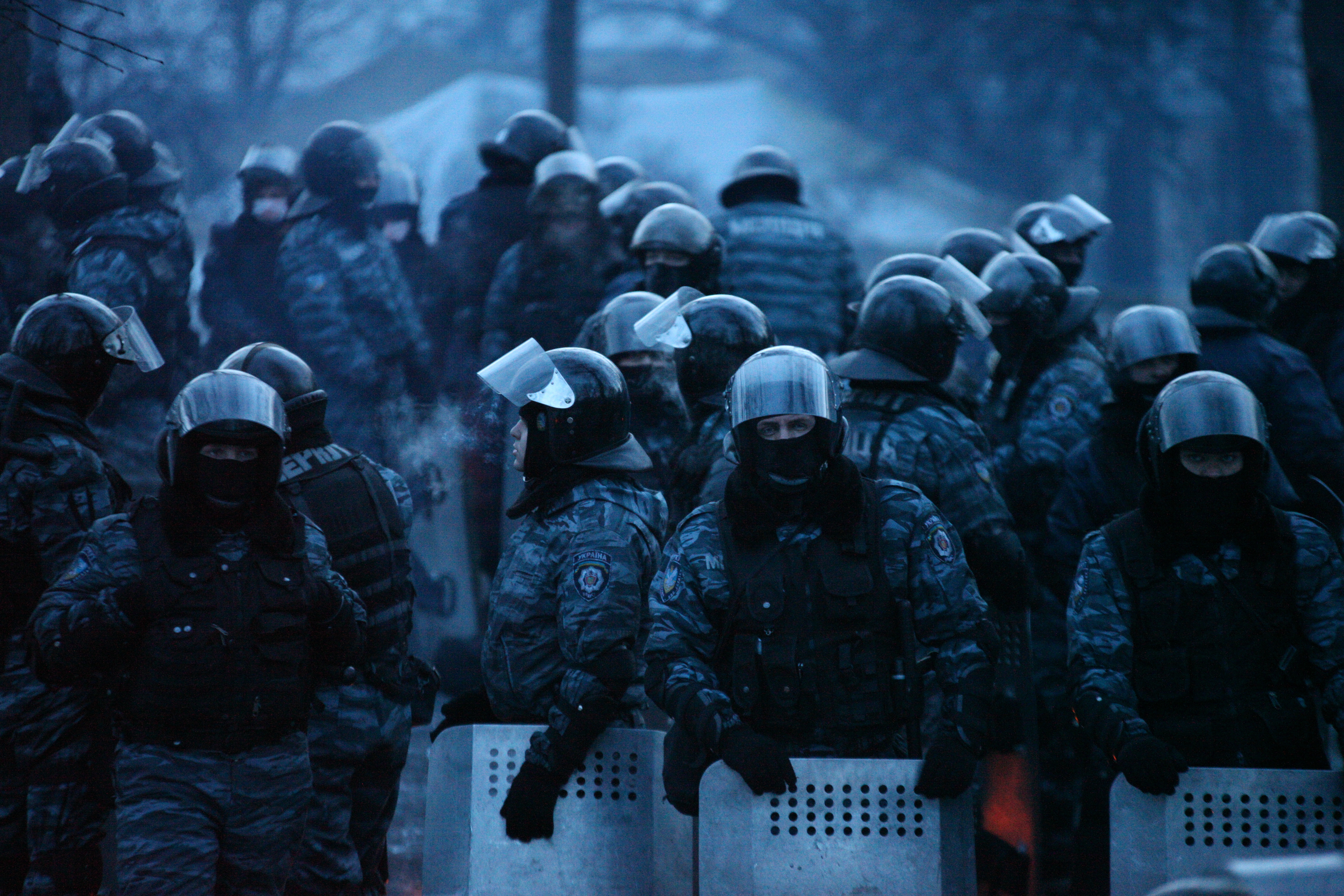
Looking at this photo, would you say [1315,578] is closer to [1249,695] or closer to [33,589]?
[1249,695]

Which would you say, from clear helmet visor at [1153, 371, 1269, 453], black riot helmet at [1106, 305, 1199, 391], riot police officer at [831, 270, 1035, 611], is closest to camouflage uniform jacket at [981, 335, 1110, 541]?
black riot helmet at [1106, 305, 1199, 391]

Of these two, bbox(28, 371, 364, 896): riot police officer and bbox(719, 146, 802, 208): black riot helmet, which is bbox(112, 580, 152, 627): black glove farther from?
bbox(719, 146, 802, 208): black riot helmet

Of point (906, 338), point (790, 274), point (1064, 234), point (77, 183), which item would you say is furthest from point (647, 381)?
point (77, 183)

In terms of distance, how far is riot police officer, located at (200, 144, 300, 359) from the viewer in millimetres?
8914

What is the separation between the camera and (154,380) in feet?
26.7

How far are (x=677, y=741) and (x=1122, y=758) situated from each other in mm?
1170

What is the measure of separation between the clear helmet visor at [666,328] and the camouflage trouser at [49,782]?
232 cm

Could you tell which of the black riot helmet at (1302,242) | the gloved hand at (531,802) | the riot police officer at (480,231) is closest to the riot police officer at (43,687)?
the gloved hand at (531,802)

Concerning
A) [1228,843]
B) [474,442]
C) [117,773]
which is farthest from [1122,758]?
[474,442]

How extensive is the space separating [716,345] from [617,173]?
4736 millimetres

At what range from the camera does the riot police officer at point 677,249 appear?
7410 millimetres

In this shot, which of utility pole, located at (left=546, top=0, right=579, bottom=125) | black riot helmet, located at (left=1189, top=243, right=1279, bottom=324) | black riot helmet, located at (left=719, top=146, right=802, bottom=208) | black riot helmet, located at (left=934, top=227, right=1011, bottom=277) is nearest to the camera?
black riot helmet, located at (left=1189, top=243, right=1279, bottom=324)

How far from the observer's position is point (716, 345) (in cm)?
595

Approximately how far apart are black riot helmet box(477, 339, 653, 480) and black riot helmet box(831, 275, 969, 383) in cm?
95
